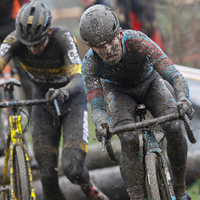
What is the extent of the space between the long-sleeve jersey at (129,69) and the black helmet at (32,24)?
3.55 ft

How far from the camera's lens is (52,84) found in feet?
16.8

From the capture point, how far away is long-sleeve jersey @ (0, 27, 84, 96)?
15.3 ft

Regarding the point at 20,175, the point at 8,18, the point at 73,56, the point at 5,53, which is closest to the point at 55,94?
the point at 73,56

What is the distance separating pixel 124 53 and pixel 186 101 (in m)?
0.93

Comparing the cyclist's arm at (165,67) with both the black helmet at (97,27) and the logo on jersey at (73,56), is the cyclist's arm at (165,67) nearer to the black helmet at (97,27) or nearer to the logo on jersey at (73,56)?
the black helmet at (97,27)

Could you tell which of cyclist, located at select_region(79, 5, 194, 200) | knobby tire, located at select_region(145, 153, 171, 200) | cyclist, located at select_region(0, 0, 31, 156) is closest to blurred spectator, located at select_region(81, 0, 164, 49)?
cyclist, located at select_region(0, 0, 31, 156)

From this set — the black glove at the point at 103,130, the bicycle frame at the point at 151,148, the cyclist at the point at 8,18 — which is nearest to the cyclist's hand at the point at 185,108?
the bicycle frame at the point at 151,148

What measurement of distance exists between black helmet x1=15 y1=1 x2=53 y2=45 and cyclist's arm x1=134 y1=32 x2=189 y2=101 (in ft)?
5.25

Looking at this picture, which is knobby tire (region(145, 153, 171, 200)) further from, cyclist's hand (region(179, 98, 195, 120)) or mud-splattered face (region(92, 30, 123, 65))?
mud-splattered face (region(92, 30, 123, 65))

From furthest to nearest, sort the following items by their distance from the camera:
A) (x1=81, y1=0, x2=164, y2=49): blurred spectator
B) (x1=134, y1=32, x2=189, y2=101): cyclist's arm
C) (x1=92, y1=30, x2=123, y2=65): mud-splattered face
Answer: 1. (x1=81, y1=0, x2=164, y2=49): blurred spectator
2. (x1=92, y1=30, x2=123, y2=65): mud-splattered face
3. (x1=134, y1=32, x2=189, y2=101): cyclist's arm

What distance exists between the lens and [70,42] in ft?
15.7

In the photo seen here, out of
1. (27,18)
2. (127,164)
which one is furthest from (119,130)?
(27,18)

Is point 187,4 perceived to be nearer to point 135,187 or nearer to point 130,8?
point 130,8

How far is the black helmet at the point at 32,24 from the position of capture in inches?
179
